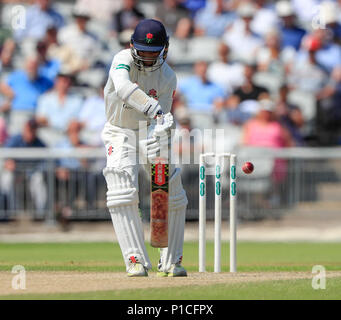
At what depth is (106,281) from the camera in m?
8.30

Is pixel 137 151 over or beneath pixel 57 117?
beneath

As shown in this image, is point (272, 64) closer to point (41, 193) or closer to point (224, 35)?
point (224, 35)

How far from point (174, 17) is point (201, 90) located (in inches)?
85.9

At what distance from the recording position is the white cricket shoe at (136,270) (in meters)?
8.67

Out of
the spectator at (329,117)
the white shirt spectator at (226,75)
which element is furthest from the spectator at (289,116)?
the white shirt spectator at (226,75)

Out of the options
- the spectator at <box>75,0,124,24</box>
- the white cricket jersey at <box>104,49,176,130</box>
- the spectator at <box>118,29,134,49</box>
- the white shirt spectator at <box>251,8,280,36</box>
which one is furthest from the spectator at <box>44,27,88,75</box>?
the white cricket jersey at <box>104,49,176,130</box>

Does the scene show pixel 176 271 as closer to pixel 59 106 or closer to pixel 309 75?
pixel 59 106

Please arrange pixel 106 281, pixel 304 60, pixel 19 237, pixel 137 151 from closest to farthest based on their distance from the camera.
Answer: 1. pixel 106 281
2. pixel 137 151
3. pixel 19 237
4. pixel 304 60

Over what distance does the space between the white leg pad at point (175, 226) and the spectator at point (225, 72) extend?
30.9 feet

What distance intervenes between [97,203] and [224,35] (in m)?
5.03

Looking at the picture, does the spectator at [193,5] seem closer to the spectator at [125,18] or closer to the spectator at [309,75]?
the spectator at [125,18]
